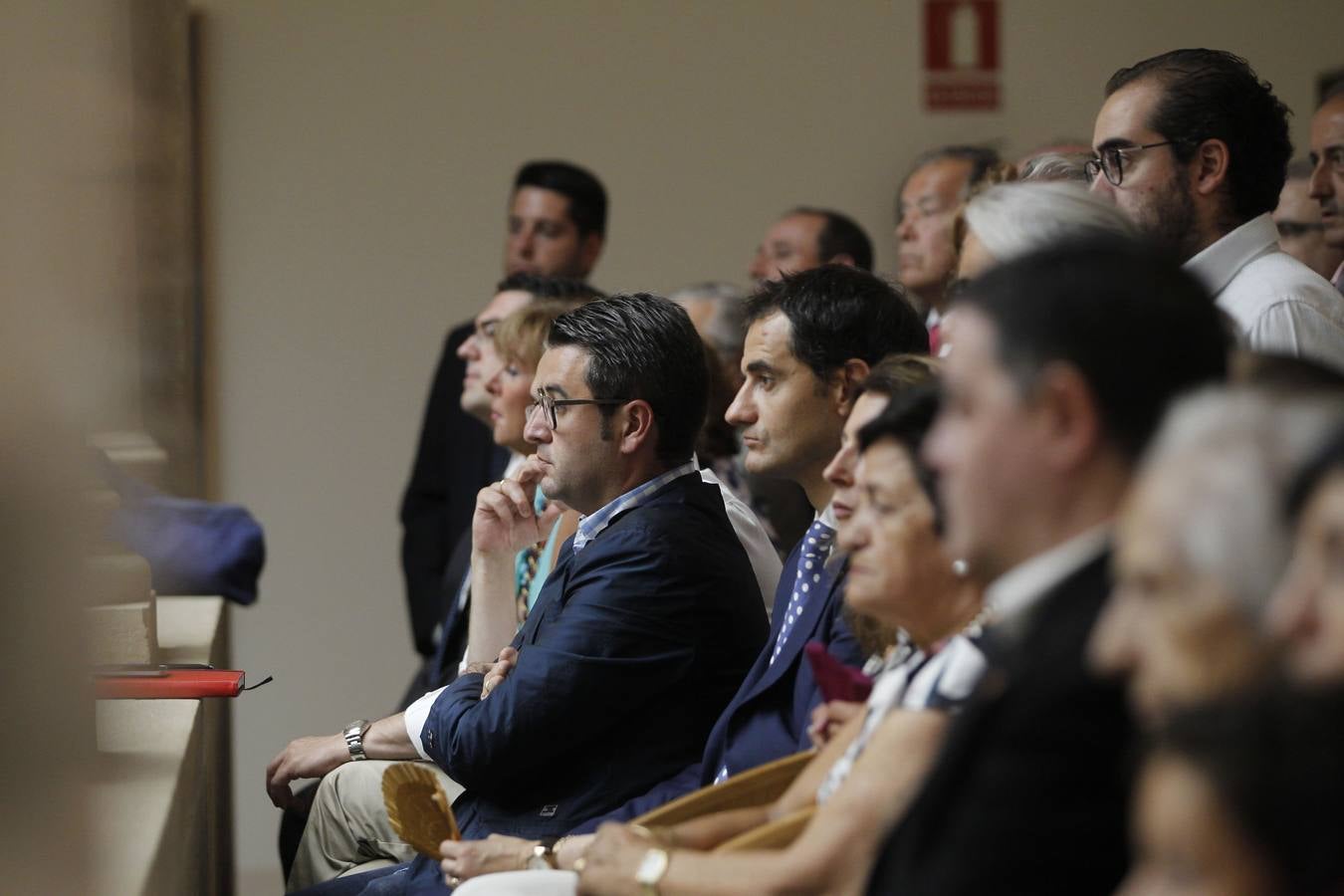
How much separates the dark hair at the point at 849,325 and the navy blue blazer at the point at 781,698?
1.42ft

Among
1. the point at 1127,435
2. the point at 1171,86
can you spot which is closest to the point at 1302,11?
the point at 1171,86

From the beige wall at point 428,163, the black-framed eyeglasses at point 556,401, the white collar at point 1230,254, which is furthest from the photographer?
the beige wall at point 428,163

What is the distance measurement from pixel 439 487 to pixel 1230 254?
10.4 feet

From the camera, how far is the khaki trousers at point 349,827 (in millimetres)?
3396

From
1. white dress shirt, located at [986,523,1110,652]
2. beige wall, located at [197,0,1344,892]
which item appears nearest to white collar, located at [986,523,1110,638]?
white dress shirt, located at [986,523,1110,652]

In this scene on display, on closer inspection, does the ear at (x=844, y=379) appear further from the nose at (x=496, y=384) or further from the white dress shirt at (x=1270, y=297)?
the nose at (x=496, y=384)

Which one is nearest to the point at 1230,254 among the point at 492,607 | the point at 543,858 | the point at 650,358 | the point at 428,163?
the point at 650,358

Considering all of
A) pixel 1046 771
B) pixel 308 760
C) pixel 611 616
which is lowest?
pixel 308 760

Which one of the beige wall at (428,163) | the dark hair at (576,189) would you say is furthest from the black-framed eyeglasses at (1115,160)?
the beige wall at (428,163)

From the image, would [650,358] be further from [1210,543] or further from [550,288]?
[1210,543]

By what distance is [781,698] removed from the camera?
2.54 meters

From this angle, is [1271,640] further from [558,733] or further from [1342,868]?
[558,733]

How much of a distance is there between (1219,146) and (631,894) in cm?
144

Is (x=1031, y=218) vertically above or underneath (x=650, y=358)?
above
